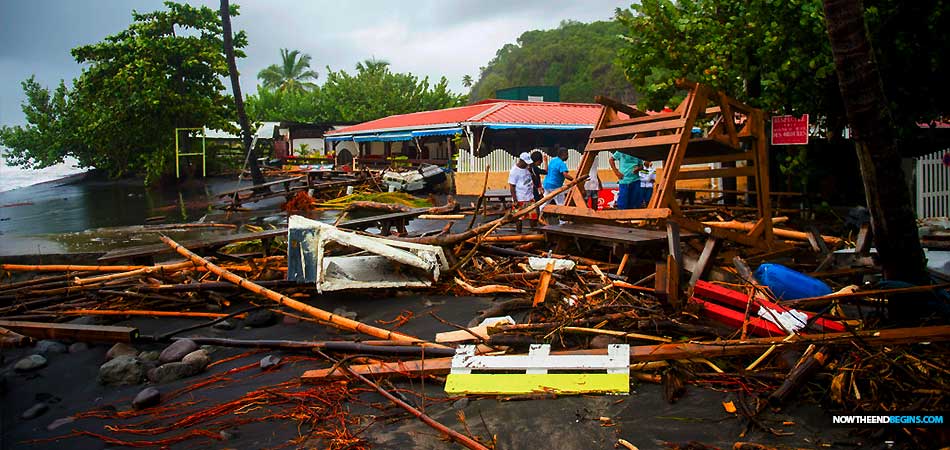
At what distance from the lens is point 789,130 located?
11.3 metres

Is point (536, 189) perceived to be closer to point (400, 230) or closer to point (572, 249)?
point (400, 230)

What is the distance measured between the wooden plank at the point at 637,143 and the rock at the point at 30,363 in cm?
601

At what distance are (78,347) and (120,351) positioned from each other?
23.1 inches

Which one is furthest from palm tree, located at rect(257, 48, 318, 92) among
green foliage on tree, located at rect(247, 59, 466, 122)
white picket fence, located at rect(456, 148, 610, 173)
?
white picket fence, located at rect(456, 148, 610, 173)

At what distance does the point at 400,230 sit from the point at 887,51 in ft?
25.4

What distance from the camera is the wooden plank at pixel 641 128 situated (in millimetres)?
6434

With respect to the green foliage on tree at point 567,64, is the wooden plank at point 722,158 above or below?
below

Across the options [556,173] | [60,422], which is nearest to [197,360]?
[60,422]

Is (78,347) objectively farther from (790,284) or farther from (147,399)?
(790,284)

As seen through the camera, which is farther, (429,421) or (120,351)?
(120,351)

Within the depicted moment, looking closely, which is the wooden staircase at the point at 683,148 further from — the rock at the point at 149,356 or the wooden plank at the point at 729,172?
the rock at the point at 149,356

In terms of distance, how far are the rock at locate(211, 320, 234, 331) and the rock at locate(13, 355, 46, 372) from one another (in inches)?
58.5

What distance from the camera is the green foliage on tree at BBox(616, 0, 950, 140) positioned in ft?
28.6

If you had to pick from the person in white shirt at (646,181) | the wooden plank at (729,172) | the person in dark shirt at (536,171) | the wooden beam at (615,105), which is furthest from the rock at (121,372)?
the person in white shirt at (646,181)
